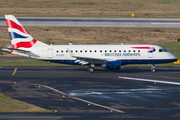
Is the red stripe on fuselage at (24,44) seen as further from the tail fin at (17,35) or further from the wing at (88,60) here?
the wing at (88,60)

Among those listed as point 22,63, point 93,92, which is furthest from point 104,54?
point 22,63

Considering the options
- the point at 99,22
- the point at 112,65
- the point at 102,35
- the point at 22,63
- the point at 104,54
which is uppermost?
the point at 99,22

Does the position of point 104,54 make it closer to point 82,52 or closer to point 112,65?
point 112,65

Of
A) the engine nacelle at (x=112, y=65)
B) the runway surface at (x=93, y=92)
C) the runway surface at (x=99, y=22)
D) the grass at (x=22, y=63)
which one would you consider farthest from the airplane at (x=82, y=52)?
the runway surface at (x=99, y=22)

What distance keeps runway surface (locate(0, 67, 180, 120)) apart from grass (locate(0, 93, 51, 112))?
3.19 ft

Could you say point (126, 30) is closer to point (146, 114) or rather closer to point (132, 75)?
point (132, 75)

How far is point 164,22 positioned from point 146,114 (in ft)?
209

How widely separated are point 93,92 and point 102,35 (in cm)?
4377

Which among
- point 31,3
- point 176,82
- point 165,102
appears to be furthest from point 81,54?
point 31,3

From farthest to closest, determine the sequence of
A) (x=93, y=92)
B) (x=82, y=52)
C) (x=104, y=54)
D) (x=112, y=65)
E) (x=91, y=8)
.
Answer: (x=91, y=8), (x=82, y=52), (x=104, y=54), (x=112, y=65), (x=93, y=92)

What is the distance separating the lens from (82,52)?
4644cm

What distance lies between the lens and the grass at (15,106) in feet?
88.4

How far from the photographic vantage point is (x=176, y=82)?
39281mm

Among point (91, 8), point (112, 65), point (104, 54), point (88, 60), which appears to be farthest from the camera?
point (91, 8)
